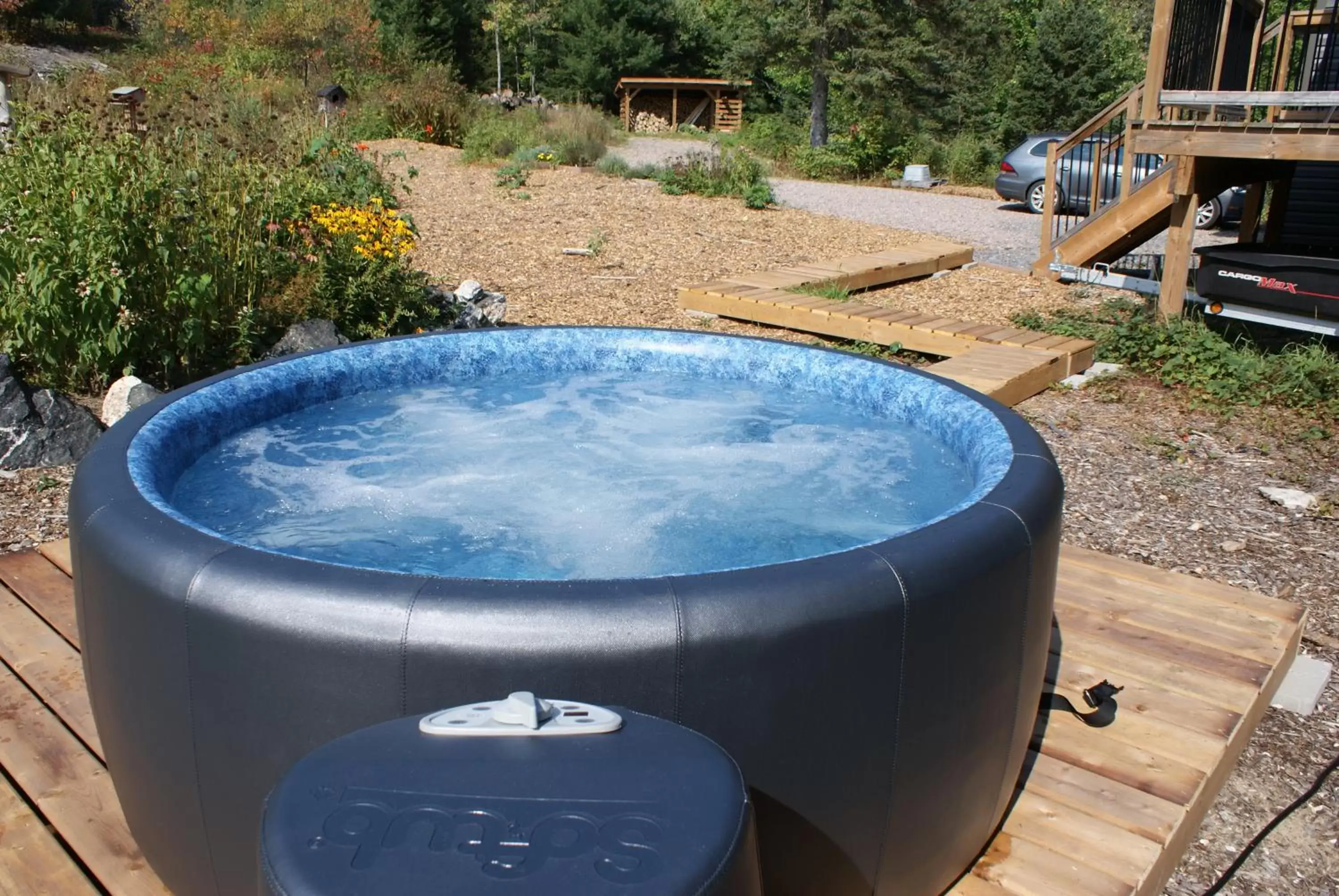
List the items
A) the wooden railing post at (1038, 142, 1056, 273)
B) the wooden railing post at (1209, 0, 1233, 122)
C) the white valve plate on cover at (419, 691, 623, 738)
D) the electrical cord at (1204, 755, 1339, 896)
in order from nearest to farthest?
the white valve plate on cover at (419, 691, 623, 738), the electrical cord at (1204, 755, 1339, 896), the wooden railing post at (1209, 0, 1233, 122), the wooden railing post at (1038, 142, 1056, 273)

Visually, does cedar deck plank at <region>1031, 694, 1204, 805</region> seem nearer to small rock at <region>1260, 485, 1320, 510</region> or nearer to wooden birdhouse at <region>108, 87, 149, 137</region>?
small rock at <region>1260, 485, 1320, 510</region>

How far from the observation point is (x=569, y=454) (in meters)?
4.43

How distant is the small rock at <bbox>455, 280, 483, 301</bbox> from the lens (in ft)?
23.8

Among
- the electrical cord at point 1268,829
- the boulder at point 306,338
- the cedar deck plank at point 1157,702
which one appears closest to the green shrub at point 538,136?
the boulder at point 306,338

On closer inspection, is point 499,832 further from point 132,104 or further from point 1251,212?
point 1251,212

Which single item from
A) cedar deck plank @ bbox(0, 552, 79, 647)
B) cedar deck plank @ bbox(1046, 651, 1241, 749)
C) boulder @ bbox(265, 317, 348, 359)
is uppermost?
boulder @ bbox(265, 317, 348, 359)

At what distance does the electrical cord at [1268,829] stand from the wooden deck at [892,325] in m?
3.13

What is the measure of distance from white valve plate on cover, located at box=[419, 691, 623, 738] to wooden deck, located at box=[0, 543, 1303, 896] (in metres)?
1.11

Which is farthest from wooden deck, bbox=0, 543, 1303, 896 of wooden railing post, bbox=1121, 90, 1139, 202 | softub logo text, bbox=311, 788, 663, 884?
wooden railing post, bbox=1121, 90, 1139, 202

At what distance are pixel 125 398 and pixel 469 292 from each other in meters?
2.93

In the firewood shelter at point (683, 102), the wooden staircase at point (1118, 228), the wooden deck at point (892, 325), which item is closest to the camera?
the wooden deck at point (892, 325)

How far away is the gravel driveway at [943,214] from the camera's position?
12.1 meters

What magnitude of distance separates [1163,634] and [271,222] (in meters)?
4.81

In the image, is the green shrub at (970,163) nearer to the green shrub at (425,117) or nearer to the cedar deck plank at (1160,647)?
the green shrub at (425,117)
